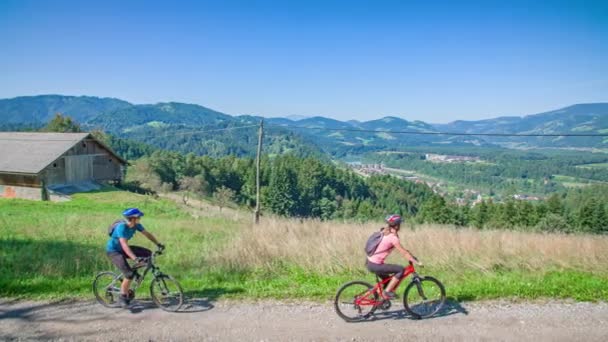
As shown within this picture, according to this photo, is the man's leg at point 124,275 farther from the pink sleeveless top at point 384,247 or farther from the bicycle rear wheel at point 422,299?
the bicycle rear wheel at point 422,299

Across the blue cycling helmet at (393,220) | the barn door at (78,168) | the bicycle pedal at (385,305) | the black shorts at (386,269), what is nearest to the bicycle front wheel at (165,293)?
the black shorts at (386,269)

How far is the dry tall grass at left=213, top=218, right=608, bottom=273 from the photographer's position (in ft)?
30.5

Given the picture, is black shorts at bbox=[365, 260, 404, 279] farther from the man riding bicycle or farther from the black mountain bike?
A: the man riding bicycle

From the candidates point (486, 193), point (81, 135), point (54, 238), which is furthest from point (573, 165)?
point (54, 238)

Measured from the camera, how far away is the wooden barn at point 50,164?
3638 centimetres

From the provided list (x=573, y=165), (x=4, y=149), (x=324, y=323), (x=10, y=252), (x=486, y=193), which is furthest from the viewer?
(x=573, y=165)

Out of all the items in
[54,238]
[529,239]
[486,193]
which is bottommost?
[486,193]

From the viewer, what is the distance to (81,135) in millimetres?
41281

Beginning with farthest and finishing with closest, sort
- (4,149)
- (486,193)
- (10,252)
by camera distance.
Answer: (486,193) < (4,149) < (10,252)

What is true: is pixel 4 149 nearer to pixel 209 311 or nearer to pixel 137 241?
pixel 137 241

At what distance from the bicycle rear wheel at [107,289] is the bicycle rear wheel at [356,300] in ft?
12.7

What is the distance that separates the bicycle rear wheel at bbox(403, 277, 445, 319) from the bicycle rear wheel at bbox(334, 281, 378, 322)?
577 millimetres

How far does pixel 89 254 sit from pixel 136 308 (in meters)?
3.49

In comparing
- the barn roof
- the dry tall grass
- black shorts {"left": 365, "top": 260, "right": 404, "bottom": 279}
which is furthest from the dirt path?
the barn roof
